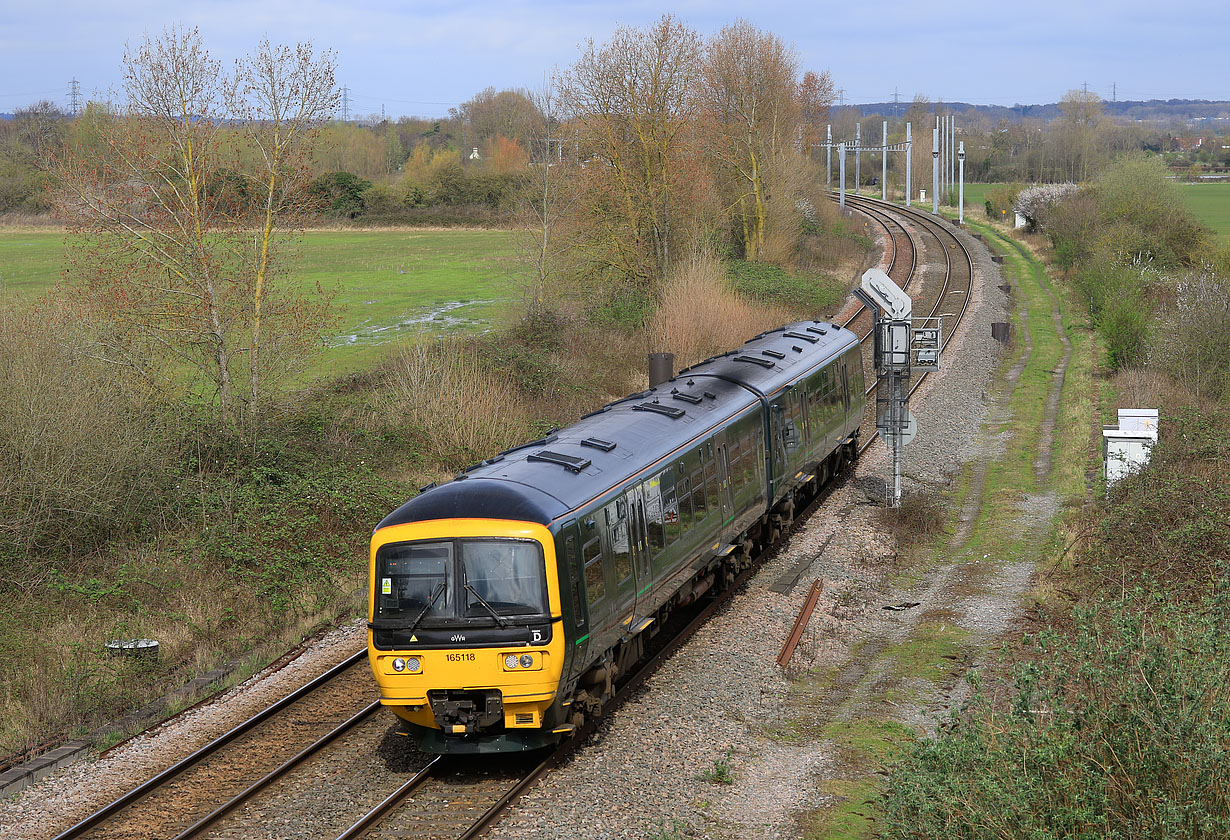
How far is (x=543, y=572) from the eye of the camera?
9.52 metres

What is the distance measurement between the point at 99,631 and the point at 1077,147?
325ft

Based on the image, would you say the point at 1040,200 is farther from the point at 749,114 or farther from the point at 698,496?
the point at 698,496

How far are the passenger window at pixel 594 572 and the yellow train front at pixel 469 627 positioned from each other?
0.68 meters

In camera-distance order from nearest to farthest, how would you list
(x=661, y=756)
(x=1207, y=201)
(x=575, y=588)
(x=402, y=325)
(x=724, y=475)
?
(x=575, y=588) < (x=661, y=756) < (x=724, y=475) < (x=402, y=325) < (x=1207, y=201)

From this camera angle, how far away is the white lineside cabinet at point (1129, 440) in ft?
56.9

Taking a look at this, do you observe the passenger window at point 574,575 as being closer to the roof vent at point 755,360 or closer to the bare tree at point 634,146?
the roof vent at point 755,360

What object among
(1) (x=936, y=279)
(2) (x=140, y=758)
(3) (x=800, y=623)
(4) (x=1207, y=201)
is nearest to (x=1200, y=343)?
(3) (x=800, y=623)

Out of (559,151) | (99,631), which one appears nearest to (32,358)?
(99,631)

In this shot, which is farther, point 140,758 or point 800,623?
point 800,623

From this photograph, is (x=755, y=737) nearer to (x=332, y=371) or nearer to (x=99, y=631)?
(x=99, y=631)

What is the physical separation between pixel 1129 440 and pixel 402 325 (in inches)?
1067

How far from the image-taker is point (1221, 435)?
1664cm

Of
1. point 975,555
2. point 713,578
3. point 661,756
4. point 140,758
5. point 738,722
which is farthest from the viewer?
point 975,555

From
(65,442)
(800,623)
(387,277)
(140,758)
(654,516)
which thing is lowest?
(800,623)
